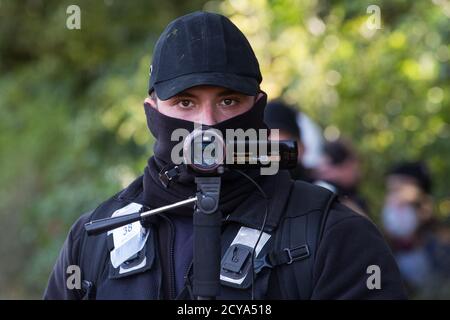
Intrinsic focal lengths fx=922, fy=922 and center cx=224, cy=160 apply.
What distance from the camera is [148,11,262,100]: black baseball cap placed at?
296 cm

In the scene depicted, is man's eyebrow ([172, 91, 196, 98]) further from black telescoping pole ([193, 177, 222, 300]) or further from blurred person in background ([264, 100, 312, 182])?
blurred person in background ([264, 100, 312, 182])

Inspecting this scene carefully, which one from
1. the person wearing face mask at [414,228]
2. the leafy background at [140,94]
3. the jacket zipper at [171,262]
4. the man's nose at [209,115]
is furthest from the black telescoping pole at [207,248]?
the person wearing face mask at [414,228]

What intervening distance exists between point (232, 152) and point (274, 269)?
1.32ft

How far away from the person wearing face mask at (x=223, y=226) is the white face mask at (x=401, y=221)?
4.78m

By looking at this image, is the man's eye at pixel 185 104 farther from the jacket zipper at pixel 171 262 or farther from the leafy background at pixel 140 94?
the leafy background at pixel 140 94

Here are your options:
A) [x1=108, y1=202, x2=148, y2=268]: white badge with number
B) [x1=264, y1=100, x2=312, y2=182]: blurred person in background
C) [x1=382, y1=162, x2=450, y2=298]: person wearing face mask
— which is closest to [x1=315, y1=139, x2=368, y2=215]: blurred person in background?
[x1=264, y1=100, x2=312, y2=182]: blurred person in background

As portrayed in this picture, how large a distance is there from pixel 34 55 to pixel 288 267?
9.71 metres

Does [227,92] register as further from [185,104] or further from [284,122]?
[284,122]

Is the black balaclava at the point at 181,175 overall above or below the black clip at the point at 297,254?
above

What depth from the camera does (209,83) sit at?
2918mm

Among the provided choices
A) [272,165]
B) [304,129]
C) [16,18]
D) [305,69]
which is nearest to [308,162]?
[304,129]

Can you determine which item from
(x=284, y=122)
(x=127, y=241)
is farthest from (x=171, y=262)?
(x=284, y=122)

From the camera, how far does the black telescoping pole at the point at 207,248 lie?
2441 mm

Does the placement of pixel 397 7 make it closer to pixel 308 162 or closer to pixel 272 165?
pixel 308 162
